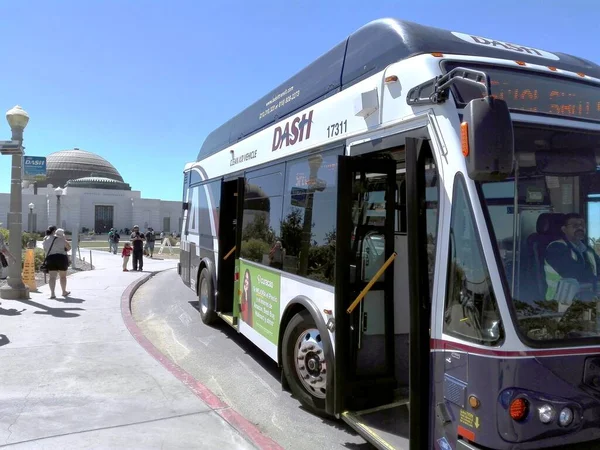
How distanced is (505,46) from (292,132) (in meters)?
2.29

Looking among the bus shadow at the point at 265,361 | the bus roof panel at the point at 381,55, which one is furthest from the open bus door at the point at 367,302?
the bus roof panel at the point at 381,55

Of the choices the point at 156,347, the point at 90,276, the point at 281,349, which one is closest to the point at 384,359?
the point at 281,349

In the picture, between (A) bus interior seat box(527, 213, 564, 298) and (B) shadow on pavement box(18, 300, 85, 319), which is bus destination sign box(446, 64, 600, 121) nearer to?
(A) bus interior seat box(527, 213, 564, 298)

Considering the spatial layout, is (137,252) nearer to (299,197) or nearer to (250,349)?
(250,349)

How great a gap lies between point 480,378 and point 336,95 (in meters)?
2.86

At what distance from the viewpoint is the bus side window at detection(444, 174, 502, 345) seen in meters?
2.75

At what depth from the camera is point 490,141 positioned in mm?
2547

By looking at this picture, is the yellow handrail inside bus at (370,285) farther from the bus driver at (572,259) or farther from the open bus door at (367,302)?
the bus driver at (572,259)

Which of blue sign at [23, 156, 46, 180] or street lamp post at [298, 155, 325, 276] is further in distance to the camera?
blue sign at [23, 156, 46, 180]

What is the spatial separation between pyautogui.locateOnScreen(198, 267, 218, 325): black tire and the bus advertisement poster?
1464 millimetres

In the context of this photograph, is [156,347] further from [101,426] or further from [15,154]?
[15,154]

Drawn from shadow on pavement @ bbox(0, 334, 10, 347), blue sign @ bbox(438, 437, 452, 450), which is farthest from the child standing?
blue sign @ bbox(438, 437, 452, 450)

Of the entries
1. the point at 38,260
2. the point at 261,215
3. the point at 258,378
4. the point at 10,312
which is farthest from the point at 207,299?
the point at 38,260

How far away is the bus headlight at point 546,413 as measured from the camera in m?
2.66
